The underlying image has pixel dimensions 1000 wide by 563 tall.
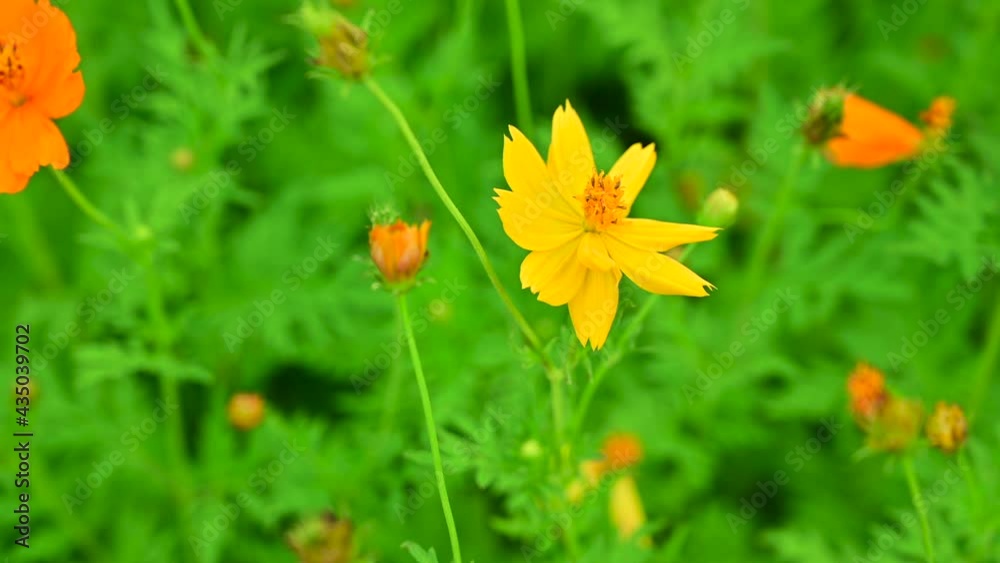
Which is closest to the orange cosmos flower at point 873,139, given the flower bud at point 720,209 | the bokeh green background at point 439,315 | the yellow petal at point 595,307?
the bokeh green background at point 439,315

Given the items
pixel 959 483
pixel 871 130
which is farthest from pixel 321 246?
pixel 959 483

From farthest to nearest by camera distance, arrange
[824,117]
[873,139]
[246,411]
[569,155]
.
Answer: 1. [246,411]
2. [873,139]
3. [824,117]
4. [569,155]

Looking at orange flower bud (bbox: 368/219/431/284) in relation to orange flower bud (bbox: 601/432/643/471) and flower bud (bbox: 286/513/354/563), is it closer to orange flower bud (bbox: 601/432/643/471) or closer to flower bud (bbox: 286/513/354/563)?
flower bud (bbox: 286/513/354/563)

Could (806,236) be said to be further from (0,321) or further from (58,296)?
(0,321)

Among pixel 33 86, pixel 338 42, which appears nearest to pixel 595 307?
pixel 338 42

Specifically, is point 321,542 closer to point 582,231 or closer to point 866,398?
point 582,231

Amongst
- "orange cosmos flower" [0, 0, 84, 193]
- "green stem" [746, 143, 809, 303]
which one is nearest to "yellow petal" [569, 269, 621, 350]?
"green stem" [746, 143, 809, 303]
